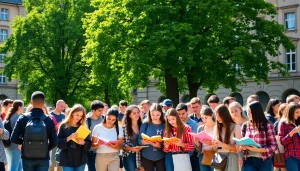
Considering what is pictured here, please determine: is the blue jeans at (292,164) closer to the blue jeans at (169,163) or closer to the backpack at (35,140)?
the blue jeans at (169,163)

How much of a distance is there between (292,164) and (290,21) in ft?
117

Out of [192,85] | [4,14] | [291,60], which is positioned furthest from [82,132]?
[4,14]

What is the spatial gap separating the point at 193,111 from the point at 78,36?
31901mm

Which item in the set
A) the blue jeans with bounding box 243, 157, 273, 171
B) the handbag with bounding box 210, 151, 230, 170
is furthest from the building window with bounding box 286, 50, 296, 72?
the blue jeans with bounding box 243, 157, 273, 171

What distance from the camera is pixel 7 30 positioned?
62.8 metres

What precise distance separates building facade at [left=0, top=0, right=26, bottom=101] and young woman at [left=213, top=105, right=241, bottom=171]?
54802 mm

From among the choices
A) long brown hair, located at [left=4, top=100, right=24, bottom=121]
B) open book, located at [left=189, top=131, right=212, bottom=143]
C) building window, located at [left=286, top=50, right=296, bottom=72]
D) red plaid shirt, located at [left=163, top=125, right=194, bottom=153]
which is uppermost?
building window, located at [left=286, top=50, right=296, bottom=72]

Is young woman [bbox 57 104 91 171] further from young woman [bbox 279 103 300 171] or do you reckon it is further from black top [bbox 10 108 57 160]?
young woman [bbox 279 103 300 171]

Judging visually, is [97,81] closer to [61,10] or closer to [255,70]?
[255,70]

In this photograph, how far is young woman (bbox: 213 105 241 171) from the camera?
902cm

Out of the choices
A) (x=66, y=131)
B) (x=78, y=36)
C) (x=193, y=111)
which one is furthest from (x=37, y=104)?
(x=78, y=36)

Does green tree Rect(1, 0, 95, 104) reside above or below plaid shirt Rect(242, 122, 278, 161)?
above

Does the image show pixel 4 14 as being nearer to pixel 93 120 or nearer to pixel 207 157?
pixel 93 120

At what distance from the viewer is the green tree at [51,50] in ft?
142
